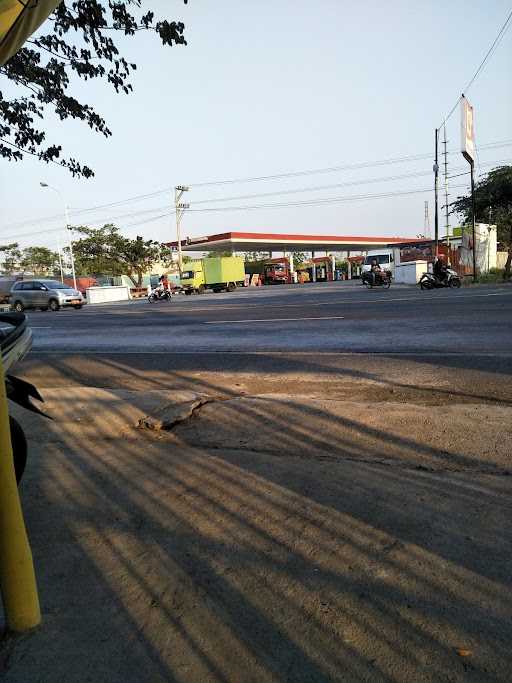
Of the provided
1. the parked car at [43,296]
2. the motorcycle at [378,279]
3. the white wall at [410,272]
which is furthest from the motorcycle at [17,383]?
the white wall at [410,272]

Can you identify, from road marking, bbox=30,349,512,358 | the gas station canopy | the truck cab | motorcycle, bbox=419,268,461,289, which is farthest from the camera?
the gas station canopy

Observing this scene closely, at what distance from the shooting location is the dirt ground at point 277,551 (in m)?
1.70

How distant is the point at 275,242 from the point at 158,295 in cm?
2662

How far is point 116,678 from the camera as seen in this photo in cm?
163

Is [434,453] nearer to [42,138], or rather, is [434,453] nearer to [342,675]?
[342,675]

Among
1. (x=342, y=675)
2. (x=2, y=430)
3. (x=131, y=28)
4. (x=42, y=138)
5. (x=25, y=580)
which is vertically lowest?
(x=342, y=675)

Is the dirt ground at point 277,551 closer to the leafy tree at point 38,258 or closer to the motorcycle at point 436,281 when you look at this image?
the motorcycle at point 436,281

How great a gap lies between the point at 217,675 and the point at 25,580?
2.44 feet

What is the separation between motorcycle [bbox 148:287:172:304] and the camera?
102ft

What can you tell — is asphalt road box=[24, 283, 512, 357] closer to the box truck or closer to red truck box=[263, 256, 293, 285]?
the box truck

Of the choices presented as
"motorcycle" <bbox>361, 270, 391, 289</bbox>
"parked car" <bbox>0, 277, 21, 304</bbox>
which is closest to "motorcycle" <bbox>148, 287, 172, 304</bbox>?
"parked car" <bbox>0, 277, 21, 304</bbox>

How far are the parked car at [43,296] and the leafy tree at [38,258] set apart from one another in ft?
169

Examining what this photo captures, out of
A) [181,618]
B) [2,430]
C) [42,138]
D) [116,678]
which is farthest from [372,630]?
[42,138]

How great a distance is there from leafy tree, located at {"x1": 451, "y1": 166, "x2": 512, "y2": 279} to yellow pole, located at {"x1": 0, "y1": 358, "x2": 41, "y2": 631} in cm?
3178
